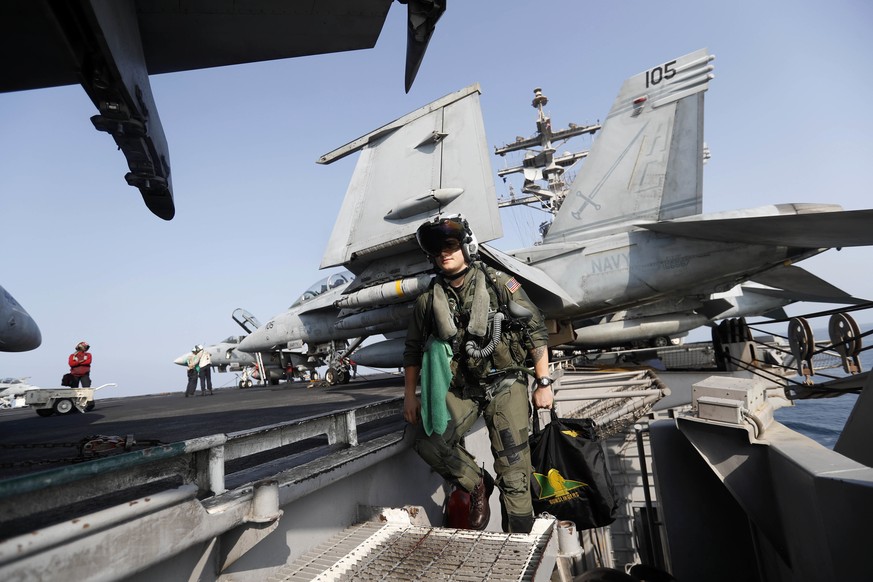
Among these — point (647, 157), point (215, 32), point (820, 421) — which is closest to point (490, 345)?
point (215, 32)

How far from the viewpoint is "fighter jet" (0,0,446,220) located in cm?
230

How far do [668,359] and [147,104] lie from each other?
536 inches

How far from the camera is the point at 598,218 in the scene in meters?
8.88

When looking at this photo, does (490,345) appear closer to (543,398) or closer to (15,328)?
(543,398)

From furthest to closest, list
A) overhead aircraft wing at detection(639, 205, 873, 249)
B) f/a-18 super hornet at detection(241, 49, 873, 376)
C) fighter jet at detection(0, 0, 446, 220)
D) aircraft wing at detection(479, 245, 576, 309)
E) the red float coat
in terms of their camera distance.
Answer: the red float coat, aircraft wing at detection(479, 245, 576, 309), f/a-18 super hornet at detection(241, 49, 873, 376), overhead aircraft wing at detection(639, 205, 873, 249), fighter jet at detection(0, 0, 446, 220)

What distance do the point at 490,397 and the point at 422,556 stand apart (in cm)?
115

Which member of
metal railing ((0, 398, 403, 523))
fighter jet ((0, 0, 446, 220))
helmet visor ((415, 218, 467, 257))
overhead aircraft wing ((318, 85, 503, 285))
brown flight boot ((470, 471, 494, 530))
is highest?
overhead aircraft wing ((318, 85, 503, 285))

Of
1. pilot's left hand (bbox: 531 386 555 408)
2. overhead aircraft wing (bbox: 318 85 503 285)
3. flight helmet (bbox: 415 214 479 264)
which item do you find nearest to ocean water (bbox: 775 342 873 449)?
overhead aircraft wing (bbox: 318 85 503 285)

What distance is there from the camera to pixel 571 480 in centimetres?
289

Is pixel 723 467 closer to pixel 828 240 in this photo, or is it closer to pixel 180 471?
pixel 180 471

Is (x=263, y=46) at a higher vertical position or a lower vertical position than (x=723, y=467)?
higher

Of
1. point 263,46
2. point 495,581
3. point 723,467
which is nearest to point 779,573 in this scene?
point 723,467

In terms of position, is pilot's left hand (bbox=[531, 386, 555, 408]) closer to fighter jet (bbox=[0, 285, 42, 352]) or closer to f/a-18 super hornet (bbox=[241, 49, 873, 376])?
f/a-18 super hornet (bbox=[241, 49, 873, 376])

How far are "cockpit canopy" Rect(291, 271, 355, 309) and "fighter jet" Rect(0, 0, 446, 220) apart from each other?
8.75m
